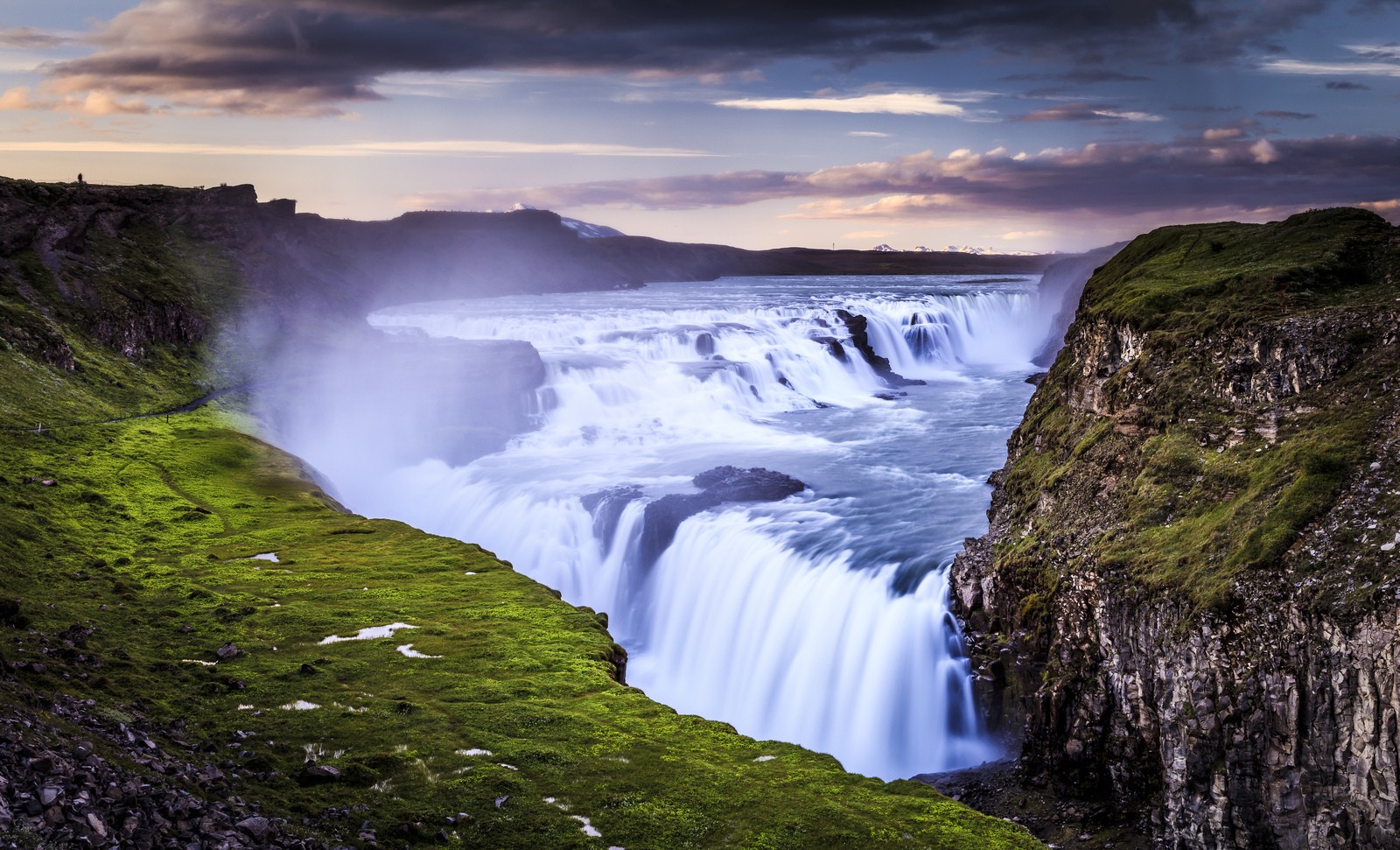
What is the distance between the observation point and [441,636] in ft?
81.8

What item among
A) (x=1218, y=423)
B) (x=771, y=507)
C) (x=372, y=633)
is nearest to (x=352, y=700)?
(x=372, y=633)

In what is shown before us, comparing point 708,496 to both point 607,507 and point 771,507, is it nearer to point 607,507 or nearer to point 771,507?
point 771,507

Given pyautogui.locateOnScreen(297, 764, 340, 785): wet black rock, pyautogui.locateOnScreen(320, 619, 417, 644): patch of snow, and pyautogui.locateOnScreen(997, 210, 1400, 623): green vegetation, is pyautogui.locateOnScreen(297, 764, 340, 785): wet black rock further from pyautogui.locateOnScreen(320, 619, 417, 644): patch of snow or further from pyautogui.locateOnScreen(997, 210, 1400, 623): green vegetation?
pyautogui.locateOnScreen(997, 210, 1400, 623): green vegetation

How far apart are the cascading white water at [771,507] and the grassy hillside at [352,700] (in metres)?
7.25

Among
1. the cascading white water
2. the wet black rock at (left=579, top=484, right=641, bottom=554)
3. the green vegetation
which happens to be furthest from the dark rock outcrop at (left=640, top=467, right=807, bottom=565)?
the green vegetation

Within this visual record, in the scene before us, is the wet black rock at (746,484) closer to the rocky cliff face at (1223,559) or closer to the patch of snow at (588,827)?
the rocky cliff face at (1223,559)

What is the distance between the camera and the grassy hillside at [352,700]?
53.0 feet

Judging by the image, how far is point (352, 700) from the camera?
2058cm

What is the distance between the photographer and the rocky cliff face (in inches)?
700

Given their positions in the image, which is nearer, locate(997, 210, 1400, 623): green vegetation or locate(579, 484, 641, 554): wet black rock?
locate(997, 210, 1400, 623): green vegetation

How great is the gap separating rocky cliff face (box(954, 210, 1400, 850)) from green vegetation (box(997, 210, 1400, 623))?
0.22ft

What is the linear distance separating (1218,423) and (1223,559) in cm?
575

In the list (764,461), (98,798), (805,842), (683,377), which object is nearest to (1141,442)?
(805,842)

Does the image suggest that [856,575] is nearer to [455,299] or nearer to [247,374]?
[247,374]
